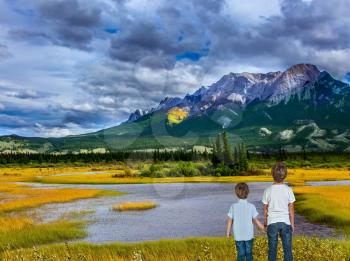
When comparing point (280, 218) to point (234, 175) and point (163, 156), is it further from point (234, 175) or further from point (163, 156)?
point (163, 156)

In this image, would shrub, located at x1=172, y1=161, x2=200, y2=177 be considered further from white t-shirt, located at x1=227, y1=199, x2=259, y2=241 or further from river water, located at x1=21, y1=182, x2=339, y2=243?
white t-shirt, located at x1=227, y1=199, x2=259, y2=241

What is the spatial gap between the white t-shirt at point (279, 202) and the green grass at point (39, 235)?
20.1 meters

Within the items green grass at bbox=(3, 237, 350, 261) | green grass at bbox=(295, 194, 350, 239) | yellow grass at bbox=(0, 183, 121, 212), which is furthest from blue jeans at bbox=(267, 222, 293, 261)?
yellow grass at bbox=(0, 183, 121, 212)

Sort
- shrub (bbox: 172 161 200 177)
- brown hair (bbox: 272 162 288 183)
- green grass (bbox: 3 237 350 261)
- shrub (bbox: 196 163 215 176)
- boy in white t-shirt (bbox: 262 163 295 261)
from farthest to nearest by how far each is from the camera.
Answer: shrub (bbox: 196 163 215 176), shrub (bbox: 172 161 200 177), green grass (bbox: 3 237 350 261), boy in white t-shirt (bbox: 262 163 295 261), brown hair (bbox: 272 162 288 183)

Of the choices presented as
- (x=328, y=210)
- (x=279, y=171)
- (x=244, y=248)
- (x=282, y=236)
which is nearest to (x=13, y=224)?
(x=328, y=210)

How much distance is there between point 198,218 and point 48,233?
1295 cm

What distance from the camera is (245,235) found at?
523 inches

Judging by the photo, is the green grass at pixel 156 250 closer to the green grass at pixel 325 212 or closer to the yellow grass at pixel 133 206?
the green grass at pixel 325 212

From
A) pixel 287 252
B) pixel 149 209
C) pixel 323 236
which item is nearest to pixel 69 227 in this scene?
pixel 149 209

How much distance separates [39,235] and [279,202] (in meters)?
22.5

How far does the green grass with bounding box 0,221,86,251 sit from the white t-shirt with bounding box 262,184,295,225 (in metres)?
20.1

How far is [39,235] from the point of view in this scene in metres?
31.9

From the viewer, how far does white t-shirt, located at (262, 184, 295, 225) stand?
1355 centimetres

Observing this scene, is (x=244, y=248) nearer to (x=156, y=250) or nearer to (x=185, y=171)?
(x=156, y=250)
